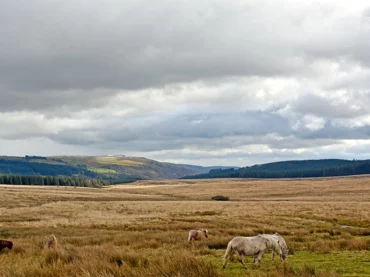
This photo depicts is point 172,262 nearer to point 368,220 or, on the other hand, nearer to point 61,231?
point 61,231

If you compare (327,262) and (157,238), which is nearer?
(327,262)

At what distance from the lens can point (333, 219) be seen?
43688 millimetres

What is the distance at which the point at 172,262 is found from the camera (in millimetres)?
10656

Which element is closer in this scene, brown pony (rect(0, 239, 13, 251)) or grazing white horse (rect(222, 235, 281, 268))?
grazing white horse (rect(222, 235, 281, 268))

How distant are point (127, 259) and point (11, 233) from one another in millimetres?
21903

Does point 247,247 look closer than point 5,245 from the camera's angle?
Yes

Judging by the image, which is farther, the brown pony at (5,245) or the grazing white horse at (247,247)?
the brown pony at (5,245)

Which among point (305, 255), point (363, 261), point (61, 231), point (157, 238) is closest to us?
point (363, 261)

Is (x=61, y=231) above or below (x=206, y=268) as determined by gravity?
below

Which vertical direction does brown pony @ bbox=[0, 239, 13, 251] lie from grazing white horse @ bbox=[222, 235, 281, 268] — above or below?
below

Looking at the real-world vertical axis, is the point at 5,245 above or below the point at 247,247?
below

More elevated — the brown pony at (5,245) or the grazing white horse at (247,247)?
the grazing white horse at (247,247)

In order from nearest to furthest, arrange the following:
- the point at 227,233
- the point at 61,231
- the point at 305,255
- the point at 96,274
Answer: the point at 96,274, the point at 305,255, the point at 227,233, the point at 61,231

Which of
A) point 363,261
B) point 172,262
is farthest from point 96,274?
point 363,261
